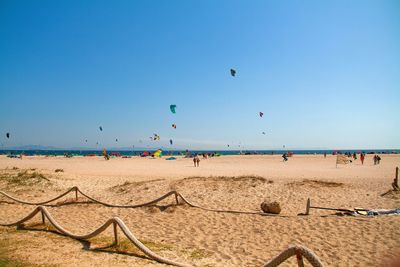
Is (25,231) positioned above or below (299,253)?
below

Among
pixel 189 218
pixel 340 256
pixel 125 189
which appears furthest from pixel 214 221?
pixel 125 189

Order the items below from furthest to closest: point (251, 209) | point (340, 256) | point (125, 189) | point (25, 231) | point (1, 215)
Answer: point (125, 189), point (251, 209), point (1, 215), point (25, 231), point (340, 256)

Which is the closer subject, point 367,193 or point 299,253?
point 299,253

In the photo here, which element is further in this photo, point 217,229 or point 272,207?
point 272,207

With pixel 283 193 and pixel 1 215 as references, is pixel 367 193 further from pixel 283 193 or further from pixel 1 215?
pixel 1 215

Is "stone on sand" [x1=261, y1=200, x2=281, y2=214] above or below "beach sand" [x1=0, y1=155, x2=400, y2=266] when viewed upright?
above

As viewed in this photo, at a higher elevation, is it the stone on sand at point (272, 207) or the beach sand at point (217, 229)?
the stone on sand at point (272, 207)

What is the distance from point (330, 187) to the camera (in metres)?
15.5

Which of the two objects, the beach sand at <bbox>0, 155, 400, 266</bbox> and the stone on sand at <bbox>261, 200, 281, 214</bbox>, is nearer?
the beach sand at <bbox>0, 155, 400, 266</bbox>

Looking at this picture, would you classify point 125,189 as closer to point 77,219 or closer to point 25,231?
point 77,219

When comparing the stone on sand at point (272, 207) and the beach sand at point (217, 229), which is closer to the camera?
the beach sand at point (217, 229)

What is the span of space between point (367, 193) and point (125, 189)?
40.9ft

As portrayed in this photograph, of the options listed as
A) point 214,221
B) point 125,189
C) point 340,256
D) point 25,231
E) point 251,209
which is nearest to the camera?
point 340,256

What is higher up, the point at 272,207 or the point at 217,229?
the point at 272,207
